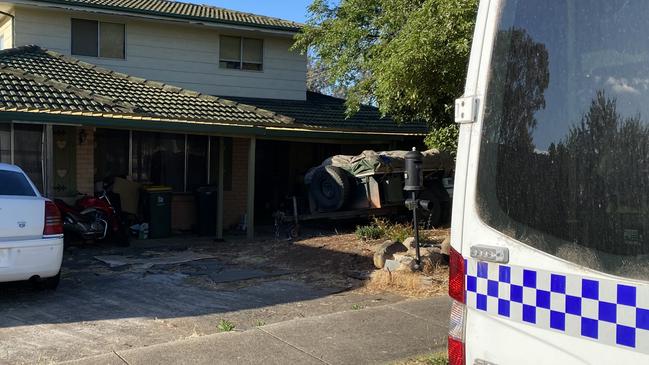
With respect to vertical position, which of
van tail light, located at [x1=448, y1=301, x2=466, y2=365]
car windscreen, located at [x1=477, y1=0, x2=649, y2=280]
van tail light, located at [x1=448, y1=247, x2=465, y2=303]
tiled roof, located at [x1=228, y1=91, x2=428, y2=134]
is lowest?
van tail light, located at [x1=448, y1=301, x2=466, y2=365]

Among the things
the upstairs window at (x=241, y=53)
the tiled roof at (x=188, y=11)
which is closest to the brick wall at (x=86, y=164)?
the tiled roof at (x=188, y=11)

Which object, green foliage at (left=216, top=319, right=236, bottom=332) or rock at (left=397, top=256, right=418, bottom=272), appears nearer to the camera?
green foliage at (left=216, top=319, right=236, bottom=332)

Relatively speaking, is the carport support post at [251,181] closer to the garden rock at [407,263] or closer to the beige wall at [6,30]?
the garden rock at [407,263]

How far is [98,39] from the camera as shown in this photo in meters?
14.9

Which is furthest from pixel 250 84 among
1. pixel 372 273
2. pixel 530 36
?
pixel 530 36

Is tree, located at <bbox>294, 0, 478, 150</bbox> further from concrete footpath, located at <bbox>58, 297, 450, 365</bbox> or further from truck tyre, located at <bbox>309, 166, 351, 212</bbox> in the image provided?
concrete footpath, located at <bbox>58, 297, 450, 365</bbox>

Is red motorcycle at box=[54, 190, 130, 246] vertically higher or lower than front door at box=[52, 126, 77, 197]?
lower

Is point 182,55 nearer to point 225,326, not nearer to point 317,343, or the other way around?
point 225,326

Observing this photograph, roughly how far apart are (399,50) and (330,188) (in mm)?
4769

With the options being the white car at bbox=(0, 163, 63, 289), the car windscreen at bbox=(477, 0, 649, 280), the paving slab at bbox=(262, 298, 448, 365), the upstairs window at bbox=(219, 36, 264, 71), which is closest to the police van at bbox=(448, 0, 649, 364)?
the car windscreen at bbox=(477, 0, 649, 280)

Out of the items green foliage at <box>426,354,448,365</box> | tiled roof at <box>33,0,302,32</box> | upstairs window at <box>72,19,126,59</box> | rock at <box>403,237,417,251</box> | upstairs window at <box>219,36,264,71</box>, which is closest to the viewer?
green foliage at <box>426,354,448,365</box>

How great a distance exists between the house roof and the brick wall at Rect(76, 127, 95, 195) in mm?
1055

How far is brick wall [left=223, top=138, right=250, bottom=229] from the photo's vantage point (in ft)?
48.0

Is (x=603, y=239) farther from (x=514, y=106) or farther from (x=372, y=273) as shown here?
(x=372, y=273)
